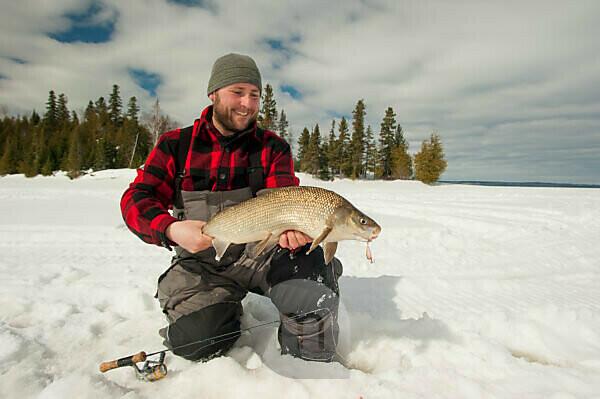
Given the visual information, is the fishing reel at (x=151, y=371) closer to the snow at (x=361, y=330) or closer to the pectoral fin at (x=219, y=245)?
the snow at (x=361, y=330)

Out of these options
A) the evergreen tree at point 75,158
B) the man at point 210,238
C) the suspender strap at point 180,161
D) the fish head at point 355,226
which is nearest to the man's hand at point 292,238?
the man at point 210,238

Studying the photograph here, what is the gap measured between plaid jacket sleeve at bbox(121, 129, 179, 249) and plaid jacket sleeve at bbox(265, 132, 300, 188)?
2.95 ft

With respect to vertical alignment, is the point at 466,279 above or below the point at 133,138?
below

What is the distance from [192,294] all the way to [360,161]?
45.2 m

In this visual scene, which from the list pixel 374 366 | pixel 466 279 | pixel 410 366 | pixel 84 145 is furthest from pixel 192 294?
pixel 84 145

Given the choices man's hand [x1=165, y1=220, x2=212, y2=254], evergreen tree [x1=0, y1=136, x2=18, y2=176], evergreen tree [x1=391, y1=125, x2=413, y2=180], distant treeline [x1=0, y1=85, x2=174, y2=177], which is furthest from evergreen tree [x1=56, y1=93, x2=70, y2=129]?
man's hand [x1=165, y1=220, x2=212, y2=254]

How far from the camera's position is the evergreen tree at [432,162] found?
4003 centimetres

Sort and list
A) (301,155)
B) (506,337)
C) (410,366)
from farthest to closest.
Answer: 1. (301,155)
2. (506,337)
3. (410,366)

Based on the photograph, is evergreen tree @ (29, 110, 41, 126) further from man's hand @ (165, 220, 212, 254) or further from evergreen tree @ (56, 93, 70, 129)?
man's hand @ (165, 220, 212, 254)

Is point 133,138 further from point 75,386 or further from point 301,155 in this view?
point 75,386

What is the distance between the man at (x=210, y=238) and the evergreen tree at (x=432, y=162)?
40.0 meters

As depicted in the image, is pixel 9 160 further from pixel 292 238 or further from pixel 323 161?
pixel 292 238

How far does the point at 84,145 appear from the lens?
4459 centimetres

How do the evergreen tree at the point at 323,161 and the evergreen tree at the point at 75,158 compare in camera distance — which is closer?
the evergreen tree at the point at 75,158
